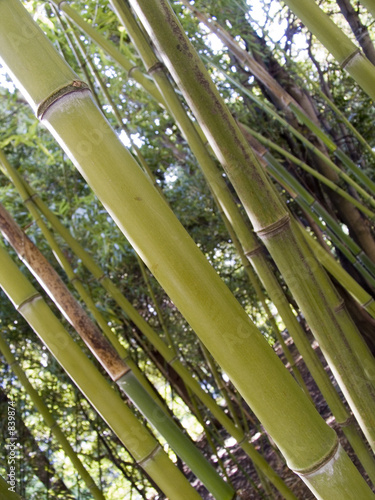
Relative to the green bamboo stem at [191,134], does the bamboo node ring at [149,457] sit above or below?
below

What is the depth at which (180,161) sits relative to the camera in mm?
3656

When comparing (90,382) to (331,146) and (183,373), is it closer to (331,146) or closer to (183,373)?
(183,373)

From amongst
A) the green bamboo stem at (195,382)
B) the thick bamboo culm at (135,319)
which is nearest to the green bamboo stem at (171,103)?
the green bamboo stem at (195,382)

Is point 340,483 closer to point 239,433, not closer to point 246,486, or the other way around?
point 239,433

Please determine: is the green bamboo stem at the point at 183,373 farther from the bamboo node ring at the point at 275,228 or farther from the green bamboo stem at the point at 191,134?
the bamboo node ring at the point at 275,228

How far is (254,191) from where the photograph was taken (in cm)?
65

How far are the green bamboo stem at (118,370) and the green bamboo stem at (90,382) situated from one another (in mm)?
56

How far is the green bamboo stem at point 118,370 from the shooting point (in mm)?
809

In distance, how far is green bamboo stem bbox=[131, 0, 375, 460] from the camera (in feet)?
2.14

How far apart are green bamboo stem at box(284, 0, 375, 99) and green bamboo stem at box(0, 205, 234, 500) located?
0.57 meters

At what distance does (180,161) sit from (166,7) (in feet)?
9.79

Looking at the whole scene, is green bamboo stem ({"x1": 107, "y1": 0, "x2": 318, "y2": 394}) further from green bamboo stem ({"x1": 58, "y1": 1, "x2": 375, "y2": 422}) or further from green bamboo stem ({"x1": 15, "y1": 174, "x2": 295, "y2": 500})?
green bamboo stem ({"x1": 15, "y1": 174, "x2": 295, "y2": 500})

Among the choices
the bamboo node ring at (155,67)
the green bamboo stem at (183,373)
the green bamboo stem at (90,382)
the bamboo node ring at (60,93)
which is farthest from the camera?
the green bamboo stem at (183,373)

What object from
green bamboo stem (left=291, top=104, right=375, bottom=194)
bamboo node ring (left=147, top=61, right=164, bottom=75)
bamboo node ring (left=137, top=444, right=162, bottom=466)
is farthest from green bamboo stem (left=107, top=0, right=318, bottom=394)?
green bamboo stem (left=291, top=104, right=375, bottom=194)
